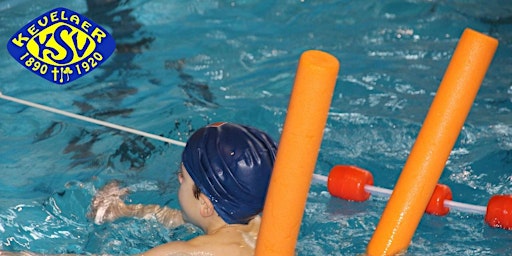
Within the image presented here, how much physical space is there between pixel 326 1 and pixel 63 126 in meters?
3.04

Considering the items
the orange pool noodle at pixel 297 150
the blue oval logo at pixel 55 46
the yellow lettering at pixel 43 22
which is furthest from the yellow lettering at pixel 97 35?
the orange pool noodle at pixel 297 150

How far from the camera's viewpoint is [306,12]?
6891 millimetres

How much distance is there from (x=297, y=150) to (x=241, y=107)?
9.92 ft

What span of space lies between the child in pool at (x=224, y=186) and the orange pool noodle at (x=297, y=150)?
2.18 feet

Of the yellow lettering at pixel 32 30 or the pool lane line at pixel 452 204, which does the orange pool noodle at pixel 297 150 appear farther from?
the yellow lettering at pixel 32 30

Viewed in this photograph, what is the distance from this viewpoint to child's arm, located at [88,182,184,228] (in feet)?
11.8

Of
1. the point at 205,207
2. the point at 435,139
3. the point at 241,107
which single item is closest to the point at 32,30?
the point at 241,107

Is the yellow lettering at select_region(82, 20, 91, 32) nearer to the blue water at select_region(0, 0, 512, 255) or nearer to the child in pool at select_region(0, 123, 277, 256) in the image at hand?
the blue water at select_region(0, 0, 512, 255)

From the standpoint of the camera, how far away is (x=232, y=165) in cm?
291

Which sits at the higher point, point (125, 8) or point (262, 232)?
point (262, 232)

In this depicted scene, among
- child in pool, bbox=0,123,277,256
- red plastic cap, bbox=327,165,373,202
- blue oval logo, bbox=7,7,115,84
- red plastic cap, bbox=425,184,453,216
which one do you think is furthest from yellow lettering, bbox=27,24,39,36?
red plastic cap, bbox=425,184,453,216

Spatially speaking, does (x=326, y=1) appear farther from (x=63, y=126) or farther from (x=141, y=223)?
(x=141, y=223)

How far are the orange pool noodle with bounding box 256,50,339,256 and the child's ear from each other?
0.81 metres

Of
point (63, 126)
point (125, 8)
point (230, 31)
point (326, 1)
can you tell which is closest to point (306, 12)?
point (326, 1)
